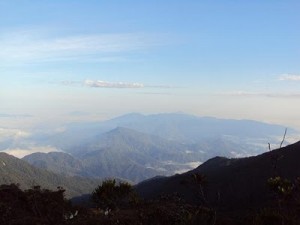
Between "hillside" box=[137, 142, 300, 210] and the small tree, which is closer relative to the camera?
the small tree

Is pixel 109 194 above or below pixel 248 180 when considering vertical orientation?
above

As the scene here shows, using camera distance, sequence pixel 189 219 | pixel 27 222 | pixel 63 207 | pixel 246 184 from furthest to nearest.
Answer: pixel 246 184 < pixel 63 207 < pixel 27 222 < pixel 189 219

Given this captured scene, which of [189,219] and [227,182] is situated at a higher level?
[189,219]

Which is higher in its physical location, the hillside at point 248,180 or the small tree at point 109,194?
the small tree at point 109,194

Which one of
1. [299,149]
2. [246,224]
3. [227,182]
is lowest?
[227,182]

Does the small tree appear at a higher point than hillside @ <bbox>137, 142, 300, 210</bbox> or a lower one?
higher

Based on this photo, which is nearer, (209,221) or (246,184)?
(209,221)

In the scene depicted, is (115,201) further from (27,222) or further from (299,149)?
(299,149)

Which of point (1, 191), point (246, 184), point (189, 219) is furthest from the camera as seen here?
point (246, 184)

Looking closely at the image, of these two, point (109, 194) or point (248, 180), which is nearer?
point (109, 194)

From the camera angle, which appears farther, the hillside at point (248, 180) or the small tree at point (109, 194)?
the hillside at point (248, 180)

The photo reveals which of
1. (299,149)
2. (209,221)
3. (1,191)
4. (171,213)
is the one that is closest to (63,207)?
(1,191)
